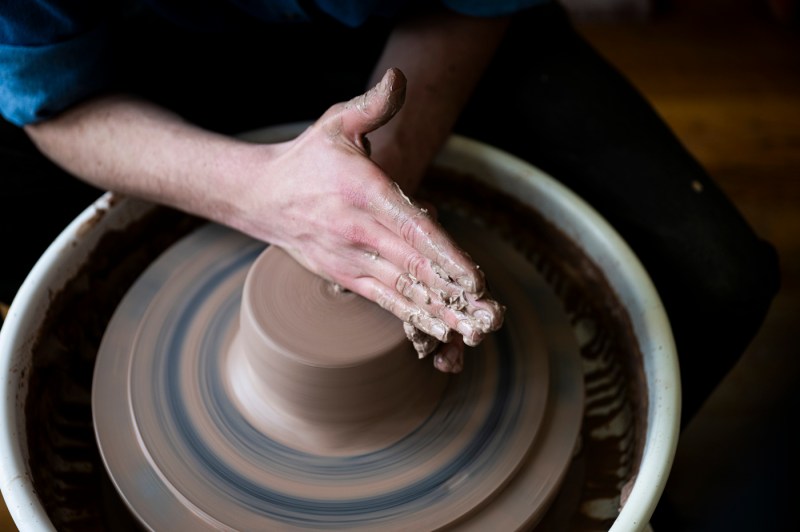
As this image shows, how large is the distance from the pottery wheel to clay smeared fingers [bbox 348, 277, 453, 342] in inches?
1.6

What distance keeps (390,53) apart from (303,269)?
49cm

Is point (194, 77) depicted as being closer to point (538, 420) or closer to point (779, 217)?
point (538, 420)

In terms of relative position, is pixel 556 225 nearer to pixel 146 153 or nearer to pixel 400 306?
pixel 400 306

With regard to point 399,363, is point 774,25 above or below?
above

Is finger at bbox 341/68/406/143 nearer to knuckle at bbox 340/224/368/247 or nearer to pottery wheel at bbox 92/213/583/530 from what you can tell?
knuckle at bbox 340/224/368/247

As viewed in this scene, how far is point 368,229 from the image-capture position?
1045 mm

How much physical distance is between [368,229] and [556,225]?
51cm

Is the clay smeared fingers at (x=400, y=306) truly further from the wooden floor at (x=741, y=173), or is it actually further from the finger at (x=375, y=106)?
the wooden floor at (x=741, y=173)

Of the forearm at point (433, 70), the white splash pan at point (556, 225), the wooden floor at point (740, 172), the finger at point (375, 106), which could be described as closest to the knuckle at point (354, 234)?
the finger at point (375, 106)

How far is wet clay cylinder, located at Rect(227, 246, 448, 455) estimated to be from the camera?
1.08 metres

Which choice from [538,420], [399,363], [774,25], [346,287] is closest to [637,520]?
[538,420]

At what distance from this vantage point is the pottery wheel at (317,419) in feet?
3.60

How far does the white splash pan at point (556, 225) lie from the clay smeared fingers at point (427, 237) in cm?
37

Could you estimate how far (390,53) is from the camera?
1453 mm
